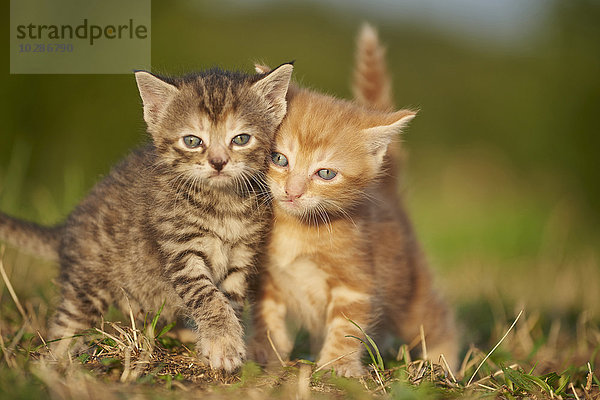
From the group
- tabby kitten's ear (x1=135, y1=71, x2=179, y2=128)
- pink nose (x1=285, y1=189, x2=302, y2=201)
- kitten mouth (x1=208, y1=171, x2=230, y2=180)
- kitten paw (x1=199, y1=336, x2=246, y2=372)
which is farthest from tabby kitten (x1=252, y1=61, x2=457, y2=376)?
tabby kitten's ear (x1=135, y1=71, x2=179, y2=128)

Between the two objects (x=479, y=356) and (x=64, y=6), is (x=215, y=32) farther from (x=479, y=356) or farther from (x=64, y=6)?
(x=479, y=356)

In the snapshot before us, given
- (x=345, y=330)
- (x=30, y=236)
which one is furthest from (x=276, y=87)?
(x=30, y=236)

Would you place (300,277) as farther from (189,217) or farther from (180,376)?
(180,376)

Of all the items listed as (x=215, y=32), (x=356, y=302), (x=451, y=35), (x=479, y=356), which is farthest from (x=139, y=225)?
(x=451, y=35)

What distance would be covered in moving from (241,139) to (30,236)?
134cm

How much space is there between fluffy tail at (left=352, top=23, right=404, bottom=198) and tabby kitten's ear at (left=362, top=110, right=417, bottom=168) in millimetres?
533

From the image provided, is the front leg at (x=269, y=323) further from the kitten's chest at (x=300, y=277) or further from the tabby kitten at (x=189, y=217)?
the tabby kitten at (x=189, y=217)

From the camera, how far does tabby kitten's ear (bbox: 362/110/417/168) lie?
106 inches

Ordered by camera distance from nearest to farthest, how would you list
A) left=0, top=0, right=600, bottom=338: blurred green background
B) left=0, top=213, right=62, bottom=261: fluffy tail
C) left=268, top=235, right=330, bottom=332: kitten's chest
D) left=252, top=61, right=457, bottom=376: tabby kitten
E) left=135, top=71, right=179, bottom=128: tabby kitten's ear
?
1. left=135, top=71, right=179, bottom=128: tabby kitten's ear
2. left=252, top=61, right=457, bottom=376: tabby kitten
3. left=268, top=235, right=330, bottom=332: kitten's chest
4. left=0, top=213, right=62, bottom=261: fluffy tail
5. left=0, top=0, right=600, bottom=338: blurred green background

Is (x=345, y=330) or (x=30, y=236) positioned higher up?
(x=30, y=236)

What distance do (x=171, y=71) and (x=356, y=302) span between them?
1484 millimetres

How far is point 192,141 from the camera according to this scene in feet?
8.11

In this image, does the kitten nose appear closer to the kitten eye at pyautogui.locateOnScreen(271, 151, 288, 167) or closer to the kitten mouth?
the kitten mouth

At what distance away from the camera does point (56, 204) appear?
468cm
